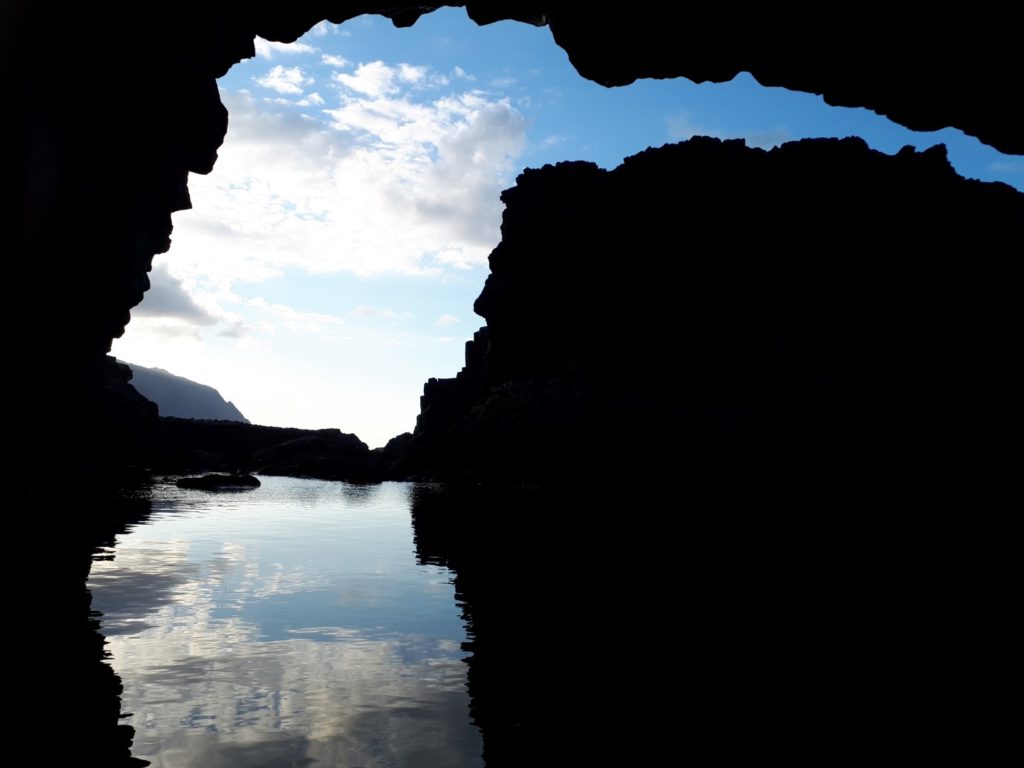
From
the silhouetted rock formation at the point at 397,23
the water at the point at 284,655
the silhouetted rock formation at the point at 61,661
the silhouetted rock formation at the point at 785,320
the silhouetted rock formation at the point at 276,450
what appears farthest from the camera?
the silhouetted rock formation at the point at 276,450

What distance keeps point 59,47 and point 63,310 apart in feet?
16.6

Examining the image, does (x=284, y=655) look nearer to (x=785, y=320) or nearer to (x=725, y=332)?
(x=725, y=332)

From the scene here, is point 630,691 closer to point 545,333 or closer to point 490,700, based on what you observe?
point 490,700

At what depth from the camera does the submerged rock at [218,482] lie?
5066cm

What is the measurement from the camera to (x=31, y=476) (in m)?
36.4

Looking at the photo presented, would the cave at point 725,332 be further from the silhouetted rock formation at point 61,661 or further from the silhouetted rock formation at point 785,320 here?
the silhouetted rock formation at point 785,320

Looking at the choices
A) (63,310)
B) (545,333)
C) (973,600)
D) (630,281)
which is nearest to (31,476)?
(63,310)

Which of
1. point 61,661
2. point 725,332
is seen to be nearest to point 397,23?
point 61,661

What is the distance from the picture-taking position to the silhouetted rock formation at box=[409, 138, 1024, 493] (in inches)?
2046

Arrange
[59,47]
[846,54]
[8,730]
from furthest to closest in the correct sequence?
1. [59,47]
2. [846,54]
3. [8,730]

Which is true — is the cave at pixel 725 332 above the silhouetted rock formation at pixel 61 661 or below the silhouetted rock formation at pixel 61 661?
above

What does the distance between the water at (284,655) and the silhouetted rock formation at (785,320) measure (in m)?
33.9

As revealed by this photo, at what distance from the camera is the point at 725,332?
62.0 m

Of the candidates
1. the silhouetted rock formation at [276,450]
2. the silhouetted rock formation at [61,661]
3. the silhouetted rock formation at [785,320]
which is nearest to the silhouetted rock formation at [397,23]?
the silhouetted rock formation at [61,661]
